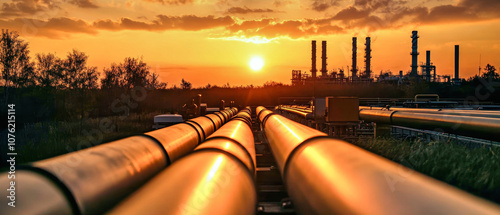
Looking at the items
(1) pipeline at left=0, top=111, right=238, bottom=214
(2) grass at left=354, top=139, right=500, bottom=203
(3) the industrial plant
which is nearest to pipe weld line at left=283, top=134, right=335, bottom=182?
(1) pipeline at left=0, top=111, right=238, bottom=214

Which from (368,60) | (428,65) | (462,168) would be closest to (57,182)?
(462,168)

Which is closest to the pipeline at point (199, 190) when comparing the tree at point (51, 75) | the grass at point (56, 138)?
the grass at point (56, 138)

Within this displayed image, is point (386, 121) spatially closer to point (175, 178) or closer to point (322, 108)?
point (322, 108)

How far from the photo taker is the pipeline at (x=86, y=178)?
271 centimetres

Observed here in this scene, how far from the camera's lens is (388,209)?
204 cm

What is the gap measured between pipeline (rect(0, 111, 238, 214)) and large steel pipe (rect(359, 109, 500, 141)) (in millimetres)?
6343

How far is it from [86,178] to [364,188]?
2340 millimetres

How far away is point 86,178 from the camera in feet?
11.0

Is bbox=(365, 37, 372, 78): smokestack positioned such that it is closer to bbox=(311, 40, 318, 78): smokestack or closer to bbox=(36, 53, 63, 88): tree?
bbox=(311, 40, 318, 78): smokestack

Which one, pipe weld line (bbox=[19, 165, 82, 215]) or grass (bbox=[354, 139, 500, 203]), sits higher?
pipe weld line (bbox=[19, 165, 82, 215])

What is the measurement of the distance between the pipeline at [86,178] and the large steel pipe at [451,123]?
6.34 metres

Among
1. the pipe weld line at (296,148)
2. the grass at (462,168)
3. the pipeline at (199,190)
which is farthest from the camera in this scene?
the grass at (462,168)

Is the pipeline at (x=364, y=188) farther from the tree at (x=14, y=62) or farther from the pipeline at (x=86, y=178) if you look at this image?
the tree at (x=14, y=62)

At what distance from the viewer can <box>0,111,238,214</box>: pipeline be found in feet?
8.87
